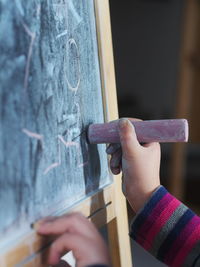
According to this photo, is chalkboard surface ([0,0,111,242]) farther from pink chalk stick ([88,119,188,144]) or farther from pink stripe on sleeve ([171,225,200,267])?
pink stripe on sleeve ([171,225,200,267])

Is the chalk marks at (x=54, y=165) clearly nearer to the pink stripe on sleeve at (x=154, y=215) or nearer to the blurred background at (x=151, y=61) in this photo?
the pink stripe on sleeve at (x=154, y=215)

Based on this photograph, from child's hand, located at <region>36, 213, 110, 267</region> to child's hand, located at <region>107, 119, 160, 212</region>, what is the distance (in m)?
0.11

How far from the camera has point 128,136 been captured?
581 mm

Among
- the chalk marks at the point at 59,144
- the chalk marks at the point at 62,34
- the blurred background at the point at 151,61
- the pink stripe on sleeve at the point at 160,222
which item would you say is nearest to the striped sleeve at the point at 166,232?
the pink stripe on sleeve at the point at 160,222

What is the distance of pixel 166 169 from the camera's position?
2879mm

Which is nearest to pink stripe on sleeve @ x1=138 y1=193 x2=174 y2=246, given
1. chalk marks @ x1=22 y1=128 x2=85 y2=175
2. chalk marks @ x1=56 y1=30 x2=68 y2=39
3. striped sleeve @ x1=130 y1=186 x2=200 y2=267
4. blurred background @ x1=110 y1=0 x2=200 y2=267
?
striped sleeve @ x1=130 y1=186 x2=200 y2=267

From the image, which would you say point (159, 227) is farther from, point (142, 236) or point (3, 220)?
point (3, 220)

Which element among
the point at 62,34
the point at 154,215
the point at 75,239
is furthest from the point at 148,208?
the point at 62,34

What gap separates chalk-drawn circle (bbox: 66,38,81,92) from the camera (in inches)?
22.8

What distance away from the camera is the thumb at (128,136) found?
1.91 ft

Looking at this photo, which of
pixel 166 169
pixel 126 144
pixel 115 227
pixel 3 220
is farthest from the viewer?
pixel 166 169

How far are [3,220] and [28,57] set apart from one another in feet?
0.55

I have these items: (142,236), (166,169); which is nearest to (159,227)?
(142,236)

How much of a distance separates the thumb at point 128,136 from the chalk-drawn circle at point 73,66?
8cm
